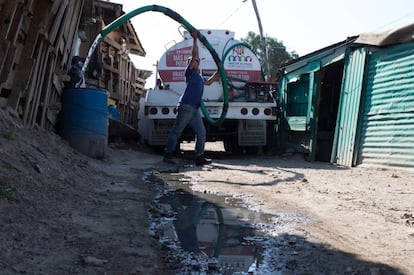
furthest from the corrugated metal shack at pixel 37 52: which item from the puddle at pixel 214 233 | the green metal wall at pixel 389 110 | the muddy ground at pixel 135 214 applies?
the green metal wall at pixel 389 110

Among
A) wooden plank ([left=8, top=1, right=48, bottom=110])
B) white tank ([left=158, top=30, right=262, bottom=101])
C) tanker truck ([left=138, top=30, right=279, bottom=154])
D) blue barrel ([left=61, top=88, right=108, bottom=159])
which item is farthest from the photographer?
white tank ([left=158, top=30, right=262, bottom=101])

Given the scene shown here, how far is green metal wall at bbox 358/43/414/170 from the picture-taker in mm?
7316

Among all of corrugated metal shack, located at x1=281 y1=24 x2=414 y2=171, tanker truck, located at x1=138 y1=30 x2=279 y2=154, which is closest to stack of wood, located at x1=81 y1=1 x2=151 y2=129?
tanker truck, located at x1=138 y1=30 x2=279 y2=154

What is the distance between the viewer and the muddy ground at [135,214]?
8.75 feet

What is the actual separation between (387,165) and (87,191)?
5205 millimetres

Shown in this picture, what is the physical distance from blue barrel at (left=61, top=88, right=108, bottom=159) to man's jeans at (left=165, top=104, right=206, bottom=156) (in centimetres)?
133

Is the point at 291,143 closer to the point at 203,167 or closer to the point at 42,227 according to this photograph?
the point at 203,167

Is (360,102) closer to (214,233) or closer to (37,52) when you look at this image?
(37,52)

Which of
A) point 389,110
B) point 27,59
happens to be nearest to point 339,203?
point 389,110

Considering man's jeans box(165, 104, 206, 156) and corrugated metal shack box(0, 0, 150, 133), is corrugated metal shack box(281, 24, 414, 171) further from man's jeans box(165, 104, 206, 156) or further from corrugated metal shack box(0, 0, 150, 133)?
corrugated metal shack box(0, 0, 150, 133)

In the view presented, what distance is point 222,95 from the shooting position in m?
10.6

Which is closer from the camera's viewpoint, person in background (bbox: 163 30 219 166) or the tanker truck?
person in background (bbox: 163 30 219 166)

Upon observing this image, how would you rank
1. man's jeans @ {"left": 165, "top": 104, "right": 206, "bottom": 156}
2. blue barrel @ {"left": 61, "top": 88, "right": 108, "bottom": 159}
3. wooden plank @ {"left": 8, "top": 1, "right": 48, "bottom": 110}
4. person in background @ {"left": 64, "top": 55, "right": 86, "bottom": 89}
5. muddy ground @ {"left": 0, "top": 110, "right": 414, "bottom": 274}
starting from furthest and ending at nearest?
man's jeans @ {"left": 165, "top": 104, "right": 206, "bottom": 156} < person in background @ {"left": 64, "top": 55, "right": 86, "bottom": 89} < blue barrel @ {"left": 61, "top": 88, "right": 108, "bottom": 159} < wooden plank @ {"left": 8, "top": 1, "right": 48, "bottom": 110} < muddy ground @ {"left": 0, "top": 110, "right": 414, "bottom": 274}

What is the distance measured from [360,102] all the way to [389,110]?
871 mm
